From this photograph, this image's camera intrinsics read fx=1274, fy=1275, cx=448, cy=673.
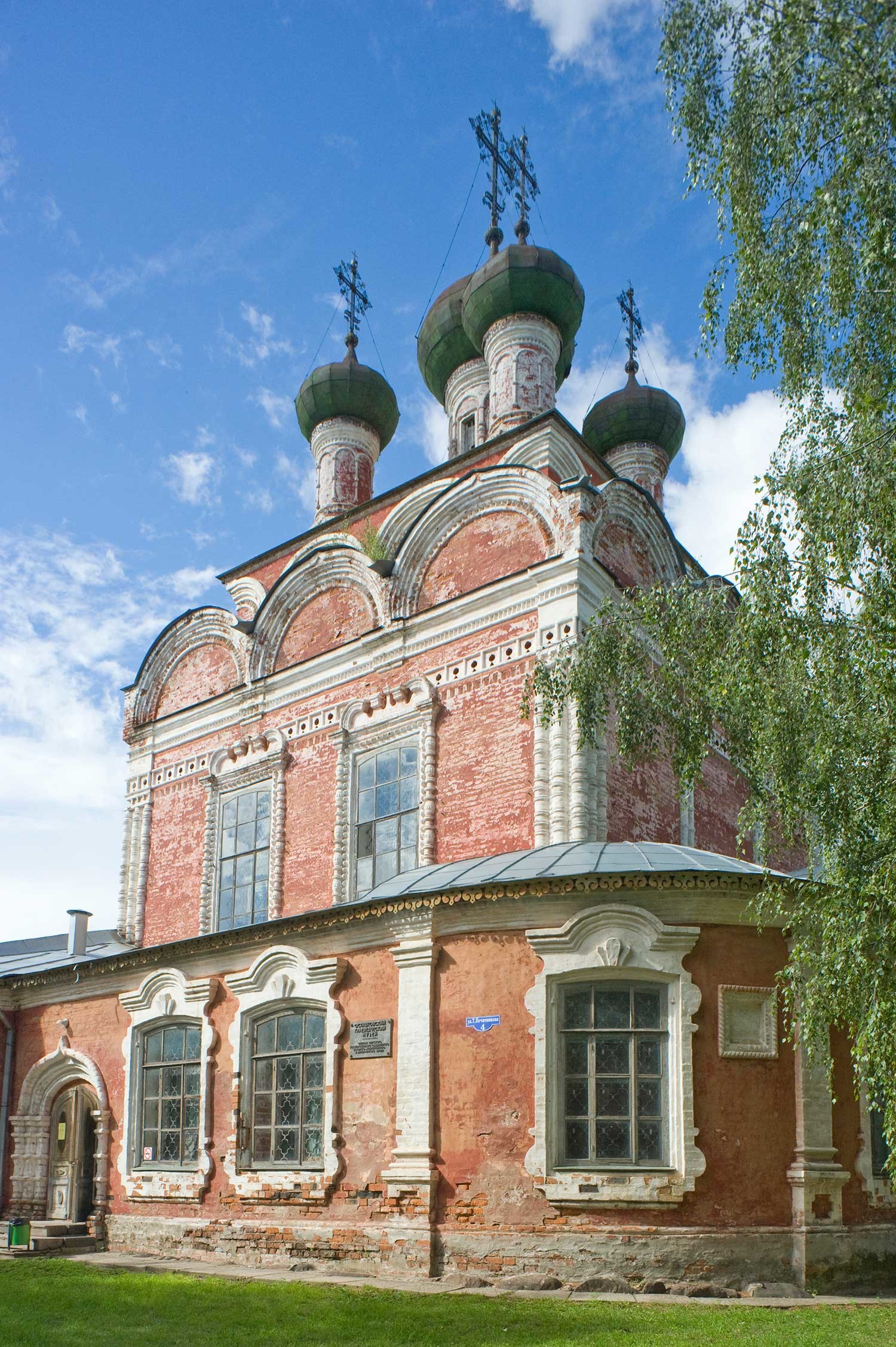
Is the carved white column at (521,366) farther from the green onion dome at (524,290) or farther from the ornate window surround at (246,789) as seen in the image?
the ornate window surround at (246,789)

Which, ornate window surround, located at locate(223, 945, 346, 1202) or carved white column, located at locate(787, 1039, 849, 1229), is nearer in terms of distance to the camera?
carved white column, located at locate(787, 1039, 849, 1229)

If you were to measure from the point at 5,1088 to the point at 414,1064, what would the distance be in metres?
5.95

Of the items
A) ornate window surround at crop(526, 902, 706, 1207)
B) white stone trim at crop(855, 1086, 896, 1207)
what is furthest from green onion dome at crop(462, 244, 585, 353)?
white stone trim at crop(855, 1086, 896, 1207)

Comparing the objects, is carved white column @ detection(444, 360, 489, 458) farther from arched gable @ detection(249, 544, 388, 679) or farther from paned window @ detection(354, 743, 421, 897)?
paned window @ detection(354, 743, 421, 897)

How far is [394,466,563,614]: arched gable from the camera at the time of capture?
11.8 meters

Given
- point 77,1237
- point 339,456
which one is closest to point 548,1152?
point 77,1237

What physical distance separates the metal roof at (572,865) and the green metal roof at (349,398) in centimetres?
902

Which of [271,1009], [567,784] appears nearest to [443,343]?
[567,784]

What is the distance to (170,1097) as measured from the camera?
34.8 feet

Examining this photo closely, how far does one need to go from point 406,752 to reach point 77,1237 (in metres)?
5.08

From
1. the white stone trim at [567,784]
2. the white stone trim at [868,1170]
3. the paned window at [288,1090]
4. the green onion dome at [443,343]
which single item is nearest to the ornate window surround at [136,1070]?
the paned window at [288,1090]

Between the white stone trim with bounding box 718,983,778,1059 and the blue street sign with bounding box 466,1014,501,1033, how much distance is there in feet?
4.66

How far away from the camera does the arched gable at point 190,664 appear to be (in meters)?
14.9

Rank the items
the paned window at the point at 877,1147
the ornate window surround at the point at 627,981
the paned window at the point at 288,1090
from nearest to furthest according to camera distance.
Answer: the ornate window surround at the point at 627,981 < the paned window at the point at 877,1147 < the paned window at the point at 288,1090
